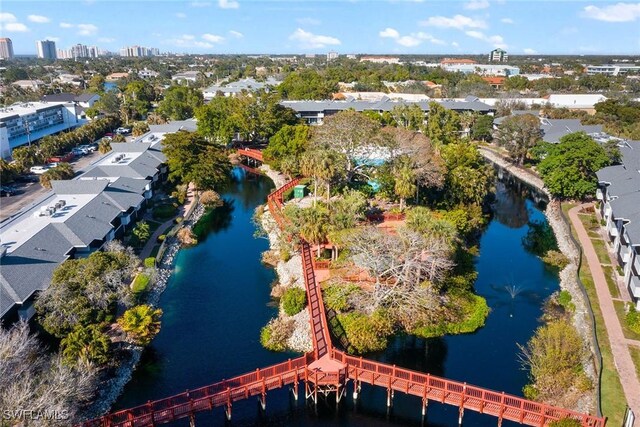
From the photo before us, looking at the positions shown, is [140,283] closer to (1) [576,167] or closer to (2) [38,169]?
(2) [38,169]

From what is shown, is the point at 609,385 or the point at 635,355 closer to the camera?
the point at 609,385

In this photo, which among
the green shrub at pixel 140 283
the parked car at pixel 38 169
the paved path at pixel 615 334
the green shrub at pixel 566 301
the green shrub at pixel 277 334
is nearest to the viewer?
the paved path at pixel 615 334

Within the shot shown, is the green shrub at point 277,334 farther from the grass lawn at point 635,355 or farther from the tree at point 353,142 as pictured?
the tree at point 353,142

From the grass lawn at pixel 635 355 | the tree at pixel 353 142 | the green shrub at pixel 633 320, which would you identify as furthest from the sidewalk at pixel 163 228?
the green shrub at pixel 633 320

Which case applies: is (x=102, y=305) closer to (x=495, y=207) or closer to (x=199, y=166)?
(x=199, y=166)

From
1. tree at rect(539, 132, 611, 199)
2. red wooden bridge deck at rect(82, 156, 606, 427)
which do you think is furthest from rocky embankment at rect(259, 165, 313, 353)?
tree at rect(539, 132, 611, 199)

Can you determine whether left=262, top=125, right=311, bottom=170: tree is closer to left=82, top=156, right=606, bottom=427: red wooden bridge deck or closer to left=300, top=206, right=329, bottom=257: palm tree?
left=300, top=206, right=329, bottom=257: palm tree

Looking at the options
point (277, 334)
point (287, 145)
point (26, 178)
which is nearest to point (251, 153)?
point (287, 145)
